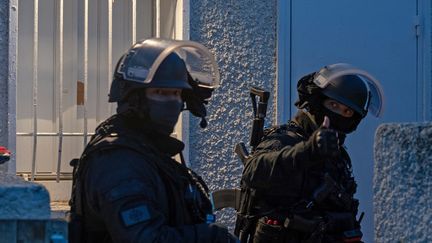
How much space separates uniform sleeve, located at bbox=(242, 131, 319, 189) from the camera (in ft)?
11.3

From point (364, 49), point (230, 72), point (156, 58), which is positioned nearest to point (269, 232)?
point (156, 58)

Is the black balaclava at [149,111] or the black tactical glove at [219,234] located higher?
the black balaclava at [149,111]

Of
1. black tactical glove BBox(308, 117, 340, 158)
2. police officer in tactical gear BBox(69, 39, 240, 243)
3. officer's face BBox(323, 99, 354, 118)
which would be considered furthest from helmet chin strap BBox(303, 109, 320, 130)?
police officer in tactical gear BBox(69, 39, 240, 243)

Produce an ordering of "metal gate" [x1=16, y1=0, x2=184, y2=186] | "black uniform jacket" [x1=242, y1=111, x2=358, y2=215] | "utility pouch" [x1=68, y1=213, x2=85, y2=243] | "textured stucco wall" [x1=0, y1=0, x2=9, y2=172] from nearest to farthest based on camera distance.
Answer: "utility pouch" [x1=68, y1=213, x2=85, y2=243] < "black uniform jacket" [x1=242, y1=111, x2=358, y2=215] < "textured stucco wall" [x1=0, y1=0, x2=9, y2=172] < "metal gate" [x1=16, y1=0, x2=184, y2=186]

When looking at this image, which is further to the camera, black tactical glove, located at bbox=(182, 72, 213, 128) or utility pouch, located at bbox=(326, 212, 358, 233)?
utility pouch, located at bbox=(326, 212, 358, 233)

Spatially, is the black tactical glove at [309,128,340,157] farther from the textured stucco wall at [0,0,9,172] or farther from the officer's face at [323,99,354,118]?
the textured stucco wall at [0,0,9,172]

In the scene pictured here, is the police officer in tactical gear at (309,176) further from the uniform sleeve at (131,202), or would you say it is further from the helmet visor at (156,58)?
the uniform sleeve at (131,202)

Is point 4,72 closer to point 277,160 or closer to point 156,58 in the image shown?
point 277,160

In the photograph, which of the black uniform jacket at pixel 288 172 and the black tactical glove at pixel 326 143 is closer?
the black tactical glove at pixel 326 143

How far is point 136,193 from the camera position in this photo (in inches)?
96.3

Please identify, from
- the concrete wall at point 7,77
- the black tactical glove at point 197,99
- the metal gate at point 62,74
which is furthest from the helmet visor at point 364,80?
the concrete wall at point 7,77

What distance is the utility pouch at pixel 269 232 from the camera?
3740 mm

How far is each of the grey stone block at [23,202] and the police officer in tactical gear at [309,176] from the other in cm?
164

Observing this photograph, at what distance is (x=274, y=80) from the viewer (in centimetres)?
544
